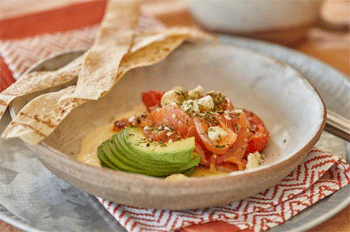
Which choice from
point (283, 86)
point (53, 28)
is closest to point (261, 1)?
point (283, 86)

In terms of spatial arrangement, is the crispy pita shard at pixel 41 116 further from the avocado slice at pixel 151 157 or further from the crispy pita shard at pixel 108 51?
the avocado slice at pixel 151 157

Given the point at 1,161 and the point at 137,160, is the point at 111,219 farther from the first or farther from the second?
the point at 1,161

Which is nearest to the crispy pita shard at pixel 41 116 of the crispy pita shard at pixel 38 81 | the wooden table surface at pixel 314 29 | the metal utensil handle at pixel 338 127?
the crispy pita shard at pixel 38 81

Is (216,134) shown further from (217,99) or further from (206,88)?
(206,88)

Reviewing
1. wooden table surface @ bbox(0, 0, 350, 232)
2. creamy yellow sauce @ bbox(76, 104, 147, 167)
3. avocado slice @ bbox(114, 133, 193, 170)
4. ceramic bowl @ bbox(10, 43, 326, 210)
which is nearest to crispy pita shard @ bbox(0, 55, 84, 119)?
ceramic bowl @ bbox(10, 43, 326, 210)

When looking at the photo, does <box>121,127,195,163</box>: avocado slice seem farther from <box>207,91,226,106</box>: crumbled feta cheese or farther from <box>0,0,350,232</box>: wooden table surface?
<box>0,0,350,232</box>: wooden table surface

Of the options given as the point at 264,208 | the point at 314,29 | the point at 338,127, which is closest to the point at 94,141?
the point at 264,208

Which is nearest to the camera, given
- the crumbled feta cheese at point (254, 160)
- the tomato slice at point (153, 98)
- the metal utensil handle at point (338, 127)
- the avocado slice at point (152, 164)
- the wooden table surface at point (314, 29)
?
the avocado slice at point (152, 164)
